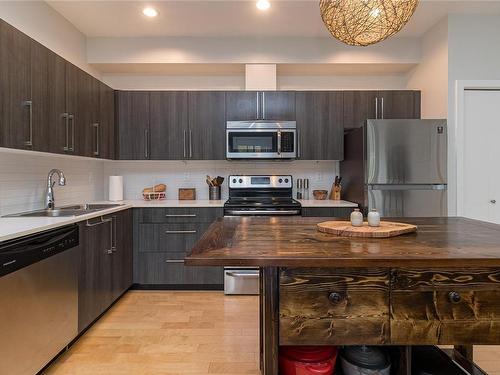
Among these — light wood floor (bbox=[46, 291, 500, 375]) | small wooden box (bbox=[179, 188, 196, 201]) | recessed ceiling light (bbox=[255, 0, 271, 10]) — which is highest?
recessed ceiling light (bbox=[255, 0, 271, 10])

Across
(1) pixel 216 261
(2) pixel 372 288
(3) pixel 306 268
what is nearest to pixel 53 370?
(1) pixel 216 261

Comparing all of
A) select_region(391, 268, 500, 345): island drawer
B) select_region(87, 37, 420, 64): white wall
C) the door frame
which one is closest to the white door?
the door frame

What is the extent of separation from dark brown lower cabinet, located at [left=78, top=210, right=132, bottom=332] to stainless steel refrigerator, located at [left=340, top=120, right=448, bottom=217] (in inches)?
93.1

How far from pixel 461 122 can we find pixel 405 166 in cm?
78

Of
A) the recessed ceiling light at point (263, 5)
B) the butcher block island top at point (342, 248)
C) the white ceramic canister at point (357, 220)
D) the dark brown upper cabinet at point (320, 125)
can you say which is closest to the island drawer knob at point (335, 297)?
the butcher block island top at point (342, 248)

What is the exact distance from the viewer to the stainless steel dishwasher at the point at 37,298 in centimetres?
164

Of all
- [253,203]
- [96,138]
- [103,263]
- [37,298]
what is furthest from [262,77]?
[37,298]

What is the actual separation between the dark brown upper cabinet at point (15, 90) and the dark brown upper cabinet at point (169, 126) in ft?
5.21

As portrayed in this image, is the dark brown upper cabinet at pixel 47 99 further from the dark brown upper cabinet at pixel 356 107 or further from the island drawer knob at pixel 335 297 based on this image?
the dark brown upper cabinet at pixel 356 107

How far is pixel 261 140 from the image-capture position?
3.67 m

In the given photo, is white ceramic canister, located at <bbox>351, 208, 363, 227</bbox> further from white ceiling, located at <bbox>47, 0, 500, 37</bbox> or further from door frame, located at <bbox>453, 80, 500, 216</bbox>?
white ceiling, located at <bbox>47, 0, 500, 37</bbox>

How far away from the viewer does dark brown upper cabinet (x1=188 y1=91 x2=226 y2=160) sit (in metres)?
3.74

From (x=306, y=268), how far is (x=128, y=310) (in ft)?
7.42

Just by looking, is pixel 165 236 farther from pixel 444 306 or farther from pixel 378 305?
pixel 444 306
